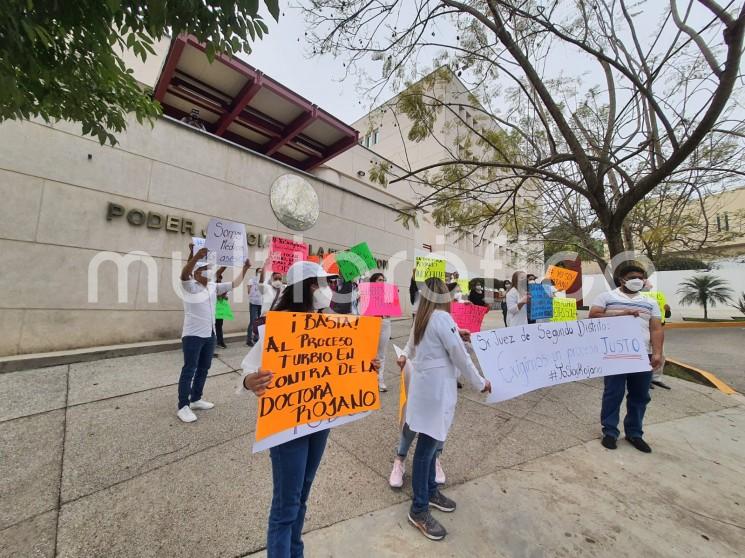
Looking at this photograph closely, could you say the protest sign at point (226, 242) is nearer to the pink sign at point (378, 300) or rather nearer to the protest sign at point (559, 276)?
the pink sign at point (378, 300)

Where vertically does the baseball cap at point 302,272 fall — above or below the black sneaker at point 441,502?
above

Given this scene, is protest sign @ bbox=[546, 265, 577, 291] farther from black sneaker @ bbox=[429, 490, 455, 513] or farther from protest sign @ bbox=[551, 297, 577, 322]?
black sneaker @ bbox=[429, 490, 455, 513]

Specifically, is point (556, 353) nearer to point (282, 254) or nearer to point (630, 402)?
point (630, 402)

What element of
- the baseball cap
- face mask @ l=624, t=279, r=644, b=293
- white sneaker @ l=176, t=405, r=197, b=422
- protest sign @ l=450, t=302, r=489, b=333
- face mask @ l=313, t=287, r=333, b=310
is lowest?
white sneaker @ l=176, t=405, r=197, b=422

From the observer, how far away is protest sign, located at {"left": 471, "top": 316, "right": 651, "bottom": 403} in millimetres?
2691

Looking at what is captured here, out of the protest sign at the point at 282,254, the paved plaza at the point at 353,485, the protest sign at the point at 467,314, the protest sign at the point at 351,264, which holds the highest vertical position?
the protest sign at the point at 282,254

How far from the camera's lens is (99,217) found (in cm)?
621

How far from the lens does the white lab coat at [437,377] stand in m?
2.19

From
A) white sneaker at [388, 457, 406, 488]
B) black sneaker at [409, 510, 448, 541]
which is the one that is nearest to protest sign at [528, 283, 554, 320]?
white sneaker at [388, 457, 406, 488]

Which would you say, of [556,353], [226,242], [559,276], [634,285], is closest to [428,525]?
[556,353]

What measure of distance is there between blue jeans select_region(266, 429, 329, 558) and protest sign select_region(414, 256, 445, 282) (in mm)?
4319

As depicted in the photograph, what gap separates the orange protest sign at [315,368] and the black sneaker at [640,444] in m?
3.25

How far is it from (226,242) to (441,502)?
12.5 ft

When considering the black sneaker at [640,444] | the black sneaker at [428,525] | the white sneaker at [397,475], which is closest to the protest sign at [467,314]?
the black sneaker at [640,444]
